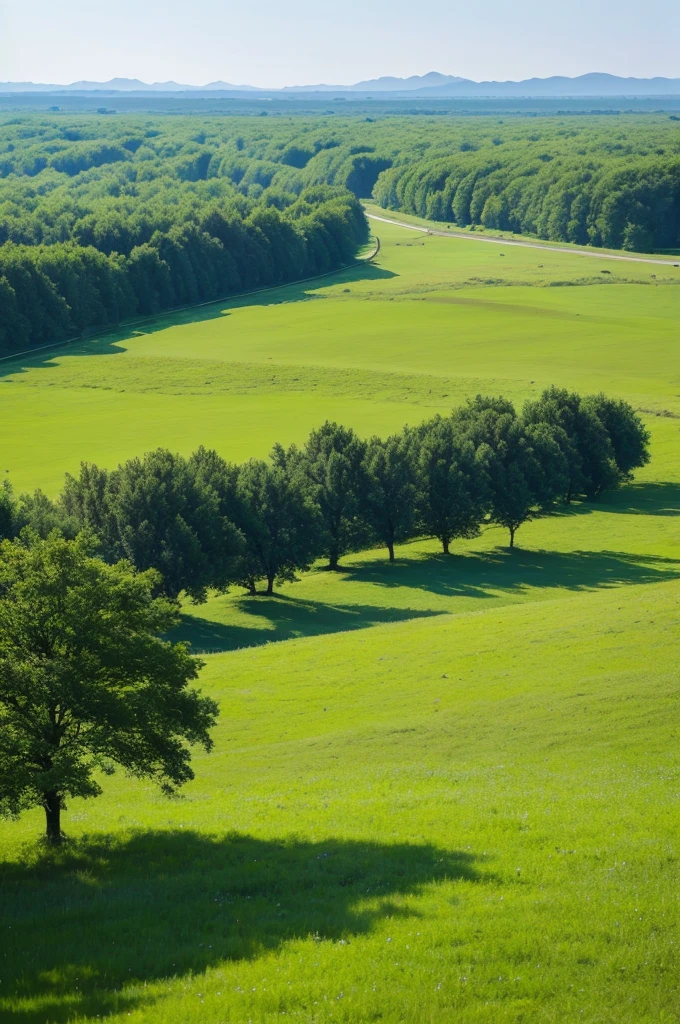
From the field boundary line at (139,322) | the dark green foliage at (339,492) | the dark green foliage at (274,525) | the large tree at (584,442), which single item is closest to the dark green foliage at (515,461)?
the large tree at (584,442)

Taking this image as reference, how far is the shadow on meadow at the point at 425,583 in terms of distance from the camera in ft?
200

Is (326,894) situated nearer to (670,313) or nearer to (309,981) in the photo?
(309,981)

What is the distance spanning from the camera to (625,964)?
16.5 metres

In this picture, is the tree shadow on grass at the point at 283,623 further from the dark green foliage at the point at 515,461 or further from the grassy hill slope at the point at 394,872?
the grassy hill slope at the point at 394,872

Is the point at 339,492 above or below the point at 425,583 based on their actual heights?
above

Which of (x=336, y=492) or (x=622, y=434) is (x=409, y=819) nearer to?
(x=336, y=492)

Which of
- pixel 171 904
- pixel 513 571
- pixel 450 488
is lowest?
pixel 513 571

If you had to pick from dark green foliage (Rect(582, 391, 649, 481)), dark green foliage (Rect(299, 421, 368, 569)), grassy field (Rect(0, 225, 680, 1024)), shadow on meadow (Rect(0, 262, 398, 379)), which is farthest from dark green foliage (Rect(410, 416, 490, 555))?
shadow on meadow (Rect(0, 262, 398, 379))

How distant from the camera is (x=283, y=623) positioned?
205 ft

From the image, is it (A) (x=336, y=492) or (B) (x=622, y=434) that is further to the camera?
(B) (x=622, y=434)

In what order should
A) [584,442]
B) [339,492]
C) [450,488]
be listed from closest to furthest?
1. [339,492]
2. [450,488]
3. [584,442]

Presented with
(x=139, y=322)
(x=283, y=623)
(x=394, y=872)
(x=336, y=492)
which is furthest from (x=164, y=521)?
(x=139, y=322)

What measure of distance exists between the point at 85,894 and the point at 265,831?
5.37 meters

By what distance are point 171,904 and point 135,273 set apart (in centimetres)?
15914
